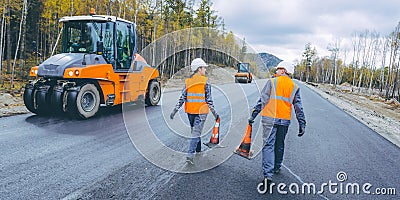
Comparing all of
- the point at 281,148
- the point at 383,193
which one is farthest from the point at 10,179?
the point at 383,193

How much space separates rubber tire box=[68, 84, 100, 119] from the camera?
7379 mm

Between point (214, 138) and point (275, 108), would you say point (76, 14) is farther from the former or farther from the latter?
point (275, 108)

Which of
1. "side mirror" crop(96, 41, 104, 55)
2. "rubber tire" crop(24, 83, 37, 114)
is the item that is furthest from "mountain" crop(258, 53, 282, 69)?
"rubber tire" crop(24, 83, 37, 114)

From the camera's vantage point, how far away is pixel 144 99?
9.94 metres

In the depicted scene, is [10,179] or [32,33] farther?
[32,33]

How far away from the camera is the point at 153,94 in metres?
11.0

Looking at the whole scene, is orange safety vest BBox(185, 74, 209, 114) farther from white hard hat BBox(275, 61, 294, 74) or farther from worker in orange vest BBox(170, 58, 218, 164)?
white hard hat BBox(275, 61, 294, 74)

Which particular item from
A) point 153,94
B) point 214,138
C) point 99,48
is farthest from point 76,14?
point 214,138

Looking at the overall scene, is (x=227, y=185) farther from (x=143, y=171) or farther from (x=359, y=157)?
(x=359, y=157)

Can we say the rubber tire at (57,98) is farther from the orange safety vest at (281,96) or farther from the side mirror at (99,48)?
the orange safety vest at (281,96)

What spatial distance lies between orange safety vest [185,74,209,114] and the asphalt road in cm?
84

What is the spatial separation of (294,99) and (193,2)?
2895 centimetres

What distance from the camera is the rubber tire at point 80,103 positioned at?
291 inches

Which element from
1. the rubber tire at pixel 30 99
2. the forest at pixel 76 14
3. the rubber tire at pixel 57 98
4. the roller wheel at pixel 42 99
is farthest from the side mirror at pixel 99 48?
the forest at pixel 76 14
